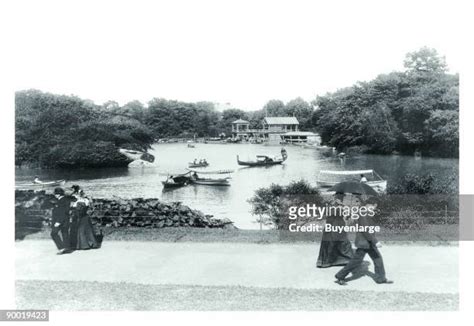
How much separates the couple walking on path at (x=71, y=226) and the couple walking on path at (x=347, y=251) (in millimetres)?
4428

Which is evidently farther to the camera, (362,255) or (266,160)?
(266,160)

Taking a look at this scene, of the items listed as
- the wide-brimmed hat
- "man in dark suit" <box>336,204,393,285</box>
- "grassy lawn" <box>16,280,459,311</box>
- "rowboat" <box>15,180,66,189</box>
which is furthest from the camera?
"rowboat" <box>15,180,66,189</box>

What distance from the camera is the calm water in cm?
1019

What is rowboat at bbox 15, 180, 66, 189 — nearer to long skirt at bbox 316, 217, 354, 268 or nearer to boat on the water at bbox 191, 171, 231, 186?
boat on the water at bbox 191, 171, 231, 186

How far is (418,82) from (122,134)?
652cm

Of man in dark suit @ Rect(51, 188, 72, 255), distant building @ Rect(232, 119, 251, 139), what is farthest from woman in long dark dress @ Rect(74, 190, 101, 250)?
distant building @ Rect(232, 119, 251, 139)

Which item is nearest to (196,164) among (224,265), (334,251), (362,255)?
(224,265)

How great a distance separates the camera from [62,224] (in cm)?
902

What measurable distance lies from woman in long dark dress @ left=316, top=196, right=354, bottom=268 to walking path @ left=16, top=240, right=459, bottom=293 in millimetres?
150

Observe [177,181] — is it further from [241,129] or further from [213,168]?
[241,129]

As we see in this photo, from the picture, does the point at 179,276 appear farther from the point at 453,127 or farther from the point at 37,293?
the point at 453,127

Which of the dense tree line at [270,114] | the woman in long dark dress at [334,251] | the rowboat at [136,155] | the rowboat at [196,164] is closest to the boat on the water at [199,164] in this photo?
the rowboat at [196,164]

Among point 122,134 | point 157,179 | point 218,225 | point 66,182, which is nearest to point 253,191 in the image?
point 218,225

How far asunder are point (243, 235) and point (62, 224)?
3596 mm
